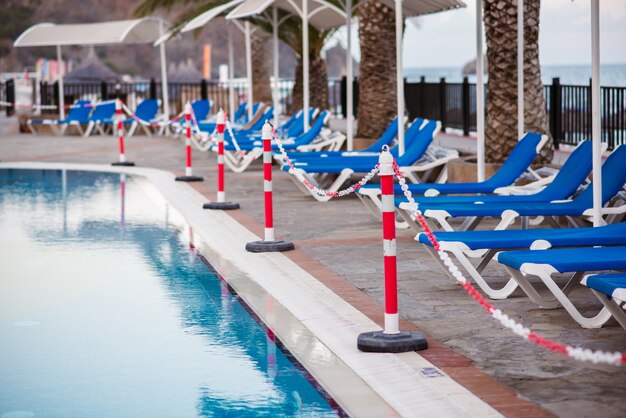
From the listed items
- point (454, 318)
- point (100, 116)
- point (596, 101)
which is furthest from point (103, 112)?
point (454, 318)

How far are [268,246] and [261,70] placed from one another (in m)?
26.2

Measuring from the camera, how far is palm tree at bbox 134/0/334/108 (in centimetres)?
3012

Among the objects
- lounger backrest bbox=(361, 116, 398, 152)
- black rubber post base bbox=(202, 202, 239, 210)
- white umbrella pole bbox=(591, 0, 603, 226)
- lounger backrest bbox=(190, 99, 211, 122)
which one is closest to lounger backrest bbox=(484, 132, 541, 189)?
white umbrella pole bbox=(591, 0, 603, 226)

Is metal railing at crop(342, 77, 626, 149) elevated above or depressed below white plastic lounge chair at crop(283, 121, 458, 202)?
above

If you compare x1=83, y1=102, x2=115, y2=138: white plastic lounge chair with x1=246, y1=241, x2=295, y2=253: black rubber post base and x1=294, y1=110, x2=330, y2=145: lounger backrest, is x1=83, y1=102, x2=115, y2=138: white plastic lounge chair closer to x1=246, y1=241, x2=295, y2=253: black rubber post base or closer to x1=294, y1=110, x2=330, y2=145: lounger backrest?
x1=294, y1=110, x2=330, y2=145: lounger backrest

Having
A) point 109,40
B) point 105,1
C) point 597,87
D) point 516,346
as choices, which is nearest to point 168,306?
point 516,346

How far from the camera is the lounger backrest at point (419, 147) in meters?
15.3

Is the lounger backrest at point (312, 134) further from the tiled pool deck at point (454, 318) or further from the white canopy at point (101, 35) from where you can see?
the white canopy at point (101, 35)

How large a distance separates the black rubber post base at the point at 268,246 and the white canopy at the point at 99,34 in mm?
22823

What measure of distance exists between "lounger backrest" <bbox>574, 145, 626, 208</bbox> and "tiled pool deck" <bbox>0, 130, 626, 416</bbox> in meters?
1.24

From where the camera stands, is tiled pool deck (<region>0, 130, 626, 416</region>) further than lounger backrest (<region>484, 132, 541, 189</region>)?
No

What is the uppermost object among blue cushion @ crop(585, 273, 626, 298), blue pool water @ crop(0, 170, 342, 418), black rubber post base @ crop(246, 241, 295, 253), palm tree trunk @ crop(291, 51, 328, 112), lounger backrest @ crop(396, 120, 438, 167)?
palm tree trunk @ crop(291, 51, 328, 112)

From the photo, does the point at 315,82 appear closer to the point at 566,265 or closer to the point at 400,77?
the point at 400,77

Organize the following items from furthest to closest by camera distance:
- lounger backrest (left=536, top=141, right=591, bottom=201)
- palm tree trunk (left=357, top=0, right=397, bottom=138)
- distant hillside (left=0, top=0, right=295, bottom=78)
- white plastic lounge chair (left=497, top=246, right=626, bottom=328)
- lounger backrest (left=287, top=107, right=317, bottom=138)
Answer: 1. distant hillside (left=0, top=0, right=295, bottom=78)
2. lounger backrest (left=287, top=107, right=317, bottom=138)
3. palm tree trunk (left=357, top=0, right=397, bottom=138)
4. lounger backrest (left=536, top=141, right=591, bottom=201)
5. white plastic lounge chair (left=497, top=246, right=626, bottom=328)
